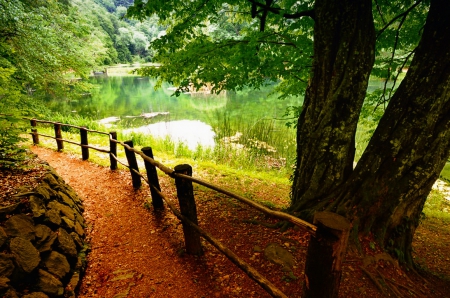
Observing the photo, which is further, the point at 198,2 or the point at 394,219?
the point at 198,2

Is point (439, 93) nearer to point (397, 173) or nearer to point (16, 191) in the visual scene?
point (397, 173)

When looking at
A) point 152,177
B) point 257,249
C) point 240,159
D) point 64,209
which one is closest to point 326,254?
point 257,249

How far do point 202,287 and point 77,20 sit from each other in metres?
14.7

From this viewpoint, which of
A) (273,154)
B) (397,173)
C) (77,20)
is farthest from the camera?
(77,20)

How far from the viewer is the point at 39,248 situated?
2.54m

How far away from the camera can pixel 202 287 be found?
8.83 ft

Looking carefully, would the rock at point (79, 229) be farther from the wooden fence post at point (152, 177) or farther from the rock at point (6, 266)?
the rock at point (6, 266)

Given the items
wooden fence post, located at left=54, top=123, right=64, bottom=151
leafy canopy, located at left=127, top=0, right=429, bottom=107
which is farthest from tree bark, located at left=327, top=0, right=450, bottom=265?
wooden fence post, located at left=54, top=123, right=64, bottom=151

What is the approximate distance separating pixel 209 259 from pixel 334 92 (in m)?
2.72

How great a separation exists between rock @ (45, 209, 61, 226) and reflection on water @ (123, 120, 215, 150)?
7.76m

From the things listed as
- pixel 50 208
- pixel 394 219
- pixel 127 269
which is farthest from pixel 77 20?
pixel 394 219

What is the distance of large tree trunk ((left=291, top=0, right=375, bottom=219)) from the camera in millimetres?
2883

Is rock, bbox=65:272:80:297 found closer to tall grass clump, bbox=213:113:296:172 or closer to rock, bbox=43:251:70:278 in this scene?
rock, bbox=43:251:70:278

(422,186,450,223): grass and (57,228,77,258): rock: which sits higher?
(57,228,77,258): rock
